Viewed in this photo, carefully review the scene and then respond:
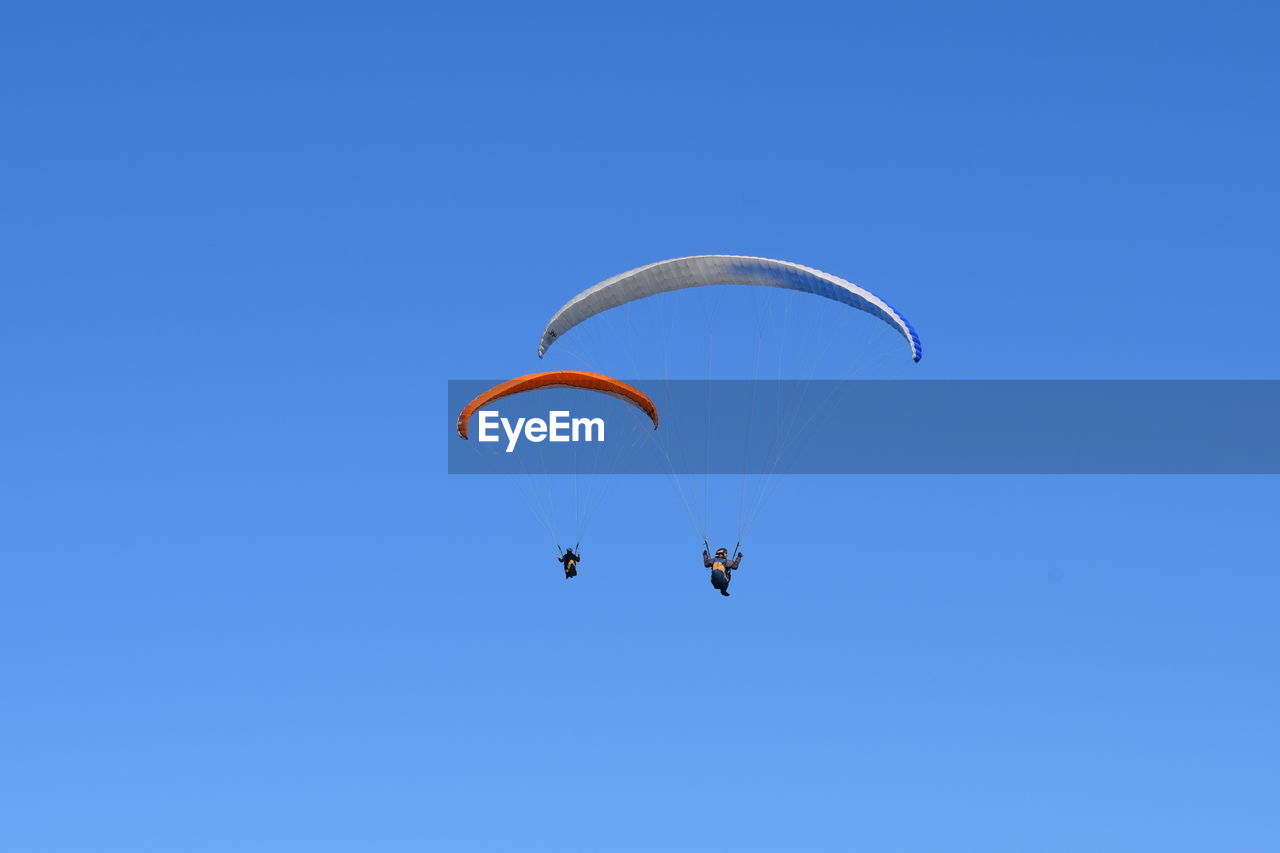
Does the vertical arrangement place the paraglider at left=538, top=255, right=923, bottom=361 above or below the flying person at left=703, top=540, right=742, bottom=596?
above

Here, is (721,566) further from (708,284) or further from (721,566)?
(708,284)

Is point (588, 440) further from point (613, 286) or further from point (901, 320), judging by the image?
point (901, 320)

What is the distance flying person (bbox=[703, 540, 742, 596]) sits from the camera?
51.9m

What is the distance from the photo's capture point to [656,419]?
54562 millimetres

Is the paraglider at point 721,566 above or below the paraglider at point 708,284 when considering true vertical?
below

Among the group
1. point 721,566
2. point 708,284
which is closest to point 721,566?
point 721,566

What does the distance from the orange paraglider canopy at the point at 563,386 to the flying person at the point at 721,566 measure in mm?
3783

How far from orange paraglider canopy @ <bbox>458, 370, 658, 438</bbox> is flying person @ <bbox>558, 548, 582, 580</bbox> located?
355cm

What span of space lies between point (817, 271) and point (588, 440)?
698 centimetres

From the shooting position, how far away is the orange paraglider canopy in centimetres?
5366

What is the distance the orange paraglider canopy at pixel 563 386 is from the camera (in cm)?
5366

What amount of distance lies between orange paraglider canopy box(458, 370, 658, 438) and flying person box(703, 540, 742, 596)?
3783 mm

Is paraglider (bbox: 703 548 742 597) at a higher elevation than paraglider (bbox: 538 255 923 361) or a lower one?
lower

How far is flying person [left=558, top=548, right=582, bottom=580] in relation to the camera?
2105 inches
